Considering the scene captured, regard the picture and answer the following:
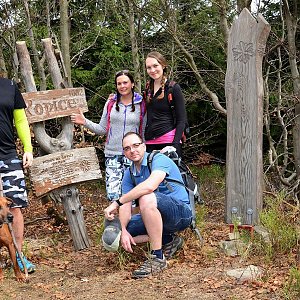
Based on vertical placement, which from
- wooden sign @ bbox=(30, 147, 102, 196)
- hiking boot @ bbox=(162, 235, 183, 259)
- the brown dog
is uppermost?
wooden sign @ bbox=(30, 147, 102, 196)

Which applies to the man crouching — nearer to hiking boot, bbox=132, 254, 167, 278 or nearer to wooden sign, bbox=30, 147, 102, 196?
hiking boot, bbox=132, 254, 167, 278

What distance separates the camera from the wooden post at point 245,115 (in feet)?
18.4

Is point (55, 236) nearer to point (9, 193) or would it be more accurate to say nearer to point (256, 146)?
point (9, 193)

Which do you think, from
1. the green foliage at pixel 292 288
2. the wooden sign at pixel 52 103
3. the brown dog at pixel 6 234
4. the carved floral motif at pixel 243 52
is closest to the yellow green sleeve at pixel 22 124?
the brown dog at pixel 6 234

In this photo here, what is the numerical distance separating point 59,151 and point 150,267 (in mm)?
2030

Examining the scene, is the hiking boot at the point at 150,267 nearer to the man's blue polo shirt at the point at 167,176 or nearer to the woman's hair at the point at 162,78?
the man's blue polo shirt at the point at 167,176

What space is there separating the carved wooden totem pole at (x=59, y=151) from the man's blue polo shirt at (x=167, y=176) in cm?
115

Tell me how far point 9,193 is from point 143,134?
148 cm

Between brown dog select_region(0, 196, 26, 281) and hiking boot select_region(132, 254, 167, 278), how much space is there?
1.11 m

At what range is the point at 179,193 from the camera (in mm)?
4945

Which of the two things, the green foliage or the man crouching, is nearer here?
the green foliage

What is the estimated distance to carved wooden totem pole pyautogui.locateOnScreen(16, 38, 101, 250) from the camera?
18.9 feet

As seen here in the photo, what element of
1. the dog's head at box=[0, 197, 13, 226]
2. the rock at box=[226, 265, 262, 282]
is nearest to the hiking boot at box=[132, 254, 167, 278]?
the rock at box=[226, 265, 262, 282]

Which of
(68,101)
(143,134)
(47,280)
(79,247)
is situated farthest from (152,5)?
(47,280)
